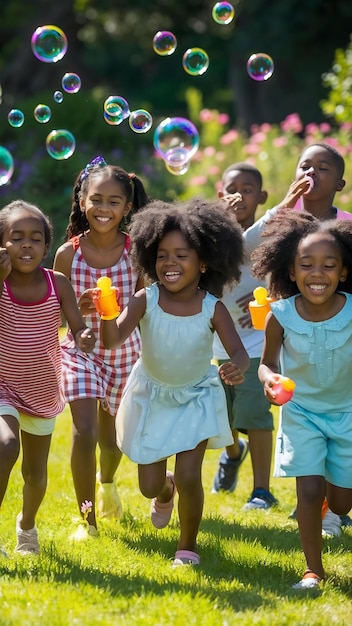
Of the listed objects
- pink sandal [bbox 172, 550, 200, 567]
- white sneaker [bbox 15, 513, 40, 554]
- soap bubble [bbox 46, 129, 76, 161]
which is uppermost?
soap bubble [bbox 46, 129, 76, 161]

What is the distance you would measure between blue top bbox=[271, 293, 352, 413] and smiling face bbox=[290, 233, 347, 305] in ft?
0.42

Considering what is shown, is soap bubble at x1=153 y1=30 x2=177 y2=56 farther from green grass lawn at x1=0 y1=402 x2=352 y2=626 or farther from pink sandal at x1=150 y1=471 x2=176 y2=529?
pink sandal at x1=150 y1=471 x2=176 y2=529

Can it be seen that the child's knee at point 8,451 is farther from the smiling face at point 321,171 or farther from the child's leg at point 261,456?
the smiling face at point 321,171

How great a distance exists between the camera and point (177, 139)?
6699 millimetres

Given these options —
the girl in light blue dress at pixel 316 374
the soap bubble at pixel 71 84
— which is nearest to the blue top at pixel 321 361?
the girl in light blue dress at pixel 316 374

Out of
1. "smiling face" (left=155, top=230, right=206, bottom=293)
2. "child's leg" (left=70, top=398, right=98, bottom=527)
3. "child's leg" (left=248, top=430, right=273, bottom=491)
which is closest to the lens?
"smiling face" (left=155, top=230, right=206, bottom=293)

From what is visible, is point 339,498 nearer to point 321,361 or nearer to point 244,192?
point 321,361

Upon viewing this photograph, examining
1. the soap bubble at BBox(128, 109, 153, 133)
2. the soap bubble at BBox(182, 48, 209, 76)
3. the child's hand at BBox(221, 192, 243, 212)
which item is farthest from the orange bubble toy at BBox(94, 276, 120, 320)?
the soap bubble at BBox(182, 48, 209, 76)

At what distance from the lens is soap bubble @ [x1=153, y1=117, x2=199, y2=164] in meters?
6.53

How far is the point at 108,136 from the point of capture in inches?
564

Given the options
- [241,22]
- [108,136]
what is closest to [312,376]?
[108,136]

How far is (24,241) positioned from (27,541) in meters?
1.39

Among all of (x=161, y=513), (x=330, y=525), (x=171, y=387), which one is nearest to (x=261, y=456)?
(x=330, y=525)

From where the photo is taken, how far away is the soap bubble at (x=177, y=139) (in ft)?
21.4
